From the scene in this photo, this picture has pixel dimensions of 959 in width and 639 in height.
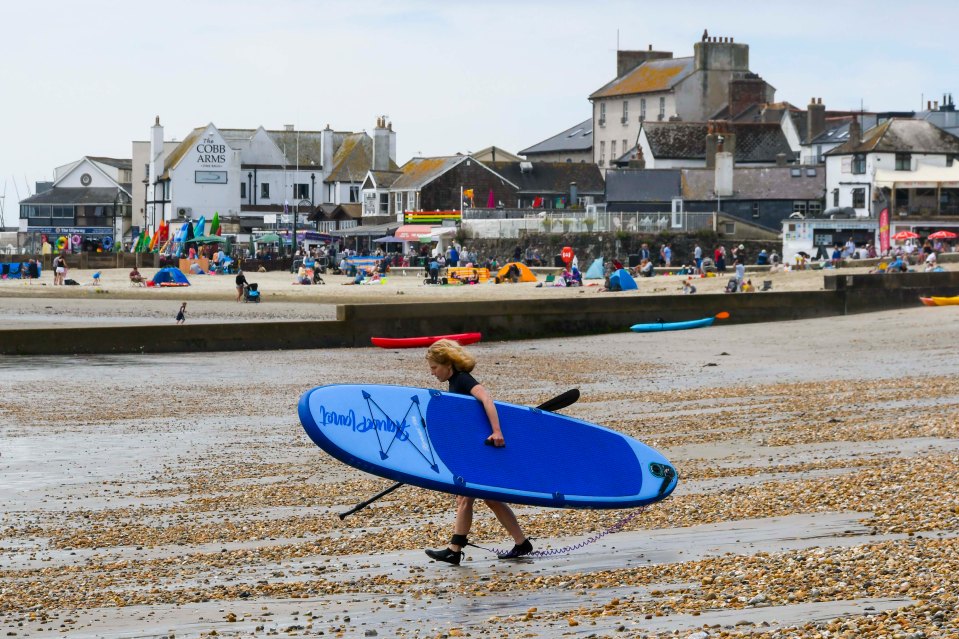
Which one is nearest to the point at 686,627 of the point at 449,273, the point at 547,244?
the point at 449,273

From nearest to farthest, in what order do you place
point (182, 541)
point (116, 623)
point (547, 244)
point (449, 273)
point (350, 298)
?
point (116, 623), point (182, 541), point (350, 298), point (449, 273), point (547, 244)

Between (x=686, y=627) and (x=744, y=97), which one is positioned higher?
(x=744, y=97)

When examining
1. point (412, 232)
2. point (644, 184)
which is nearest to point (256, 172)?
point (412, 232)

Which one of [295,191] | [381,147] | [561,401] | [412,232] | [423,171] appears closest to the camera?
[561,401]

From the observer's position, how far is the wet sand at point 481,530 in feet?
20.1

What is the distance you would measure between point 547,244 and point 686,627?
62.4 m

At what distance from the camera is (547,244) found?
67875 mm

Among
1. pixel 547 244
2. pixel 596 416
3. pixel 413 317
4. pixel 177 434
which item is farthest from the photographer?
pixel 547 244

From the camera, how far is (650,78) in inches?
4026

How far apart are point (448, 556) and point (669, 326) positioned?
2259 cm

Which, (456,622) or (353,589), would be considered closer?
(456,622)

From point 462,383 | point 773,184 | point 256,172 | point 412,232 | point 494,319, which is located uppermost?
point 256,172

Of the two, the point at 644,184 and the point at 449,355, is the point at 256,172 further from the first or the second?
the point at 449,355

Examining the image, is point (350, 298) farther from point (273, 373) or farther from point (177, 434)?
point (177, 434)
